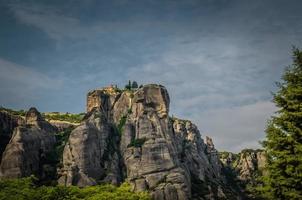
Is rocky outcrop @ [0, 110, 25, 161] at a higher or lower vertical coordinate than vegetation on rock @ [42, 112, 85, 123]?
lower

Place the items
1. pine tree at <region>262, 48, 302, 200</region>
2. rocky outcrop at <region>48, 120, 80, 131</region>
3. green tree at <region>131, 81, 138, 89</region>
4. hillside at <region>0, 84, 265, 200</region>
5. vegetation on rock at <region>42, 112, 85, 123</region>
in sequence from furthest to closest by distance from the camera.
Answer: green tree at <region>131, 81, 138, 89</region> → vegetation on rock at <region>42, 112, 85, 123</region> → rocky outcrop at <region>48, 120, 80, 131</region> → hillside at <region>0, 84, 265, 200</region> → pine tree at <region>262, 48, 302, 200</region>

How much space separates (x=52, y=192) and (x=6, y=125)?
95.4 m

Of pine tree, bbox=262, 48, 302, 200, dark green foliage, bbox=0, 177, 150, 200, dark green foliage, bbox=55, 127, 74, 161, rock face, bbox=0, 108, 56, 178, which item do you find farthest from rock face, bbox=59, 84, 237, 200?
pine tree, bbox=262, 48, 302, 200

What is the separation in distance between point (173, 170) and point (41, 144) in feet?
142

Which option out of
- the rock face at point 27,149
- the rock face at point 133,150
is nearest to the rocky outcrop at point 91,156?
the rock face at point 133,150

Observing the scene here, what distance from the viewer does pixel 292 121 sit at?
103ft

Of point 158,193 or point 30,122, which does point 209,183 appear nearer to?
point 158,193

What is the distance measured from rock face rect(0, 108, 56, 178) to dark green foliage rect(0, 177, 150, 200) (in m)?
61.5

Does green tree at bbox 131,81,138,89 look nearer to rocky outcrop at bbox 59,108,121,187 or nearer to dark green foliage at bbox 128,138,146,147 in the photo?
rocky outcrop at bbox 59,108,121,187

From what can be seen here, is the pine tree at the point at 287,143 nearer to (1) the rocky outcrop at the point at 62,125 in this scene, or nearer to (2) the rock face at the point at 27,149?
(2) the rock face at the point at 27,149

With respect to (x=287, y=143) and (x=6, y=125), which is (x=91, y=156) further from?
(x=287, y=143)

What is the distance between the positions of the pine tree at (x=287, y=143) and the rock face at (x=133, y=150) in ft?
274

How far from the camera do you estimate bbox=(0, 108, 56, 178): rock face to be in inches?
4394

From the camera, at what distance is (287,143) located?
31.5 m
